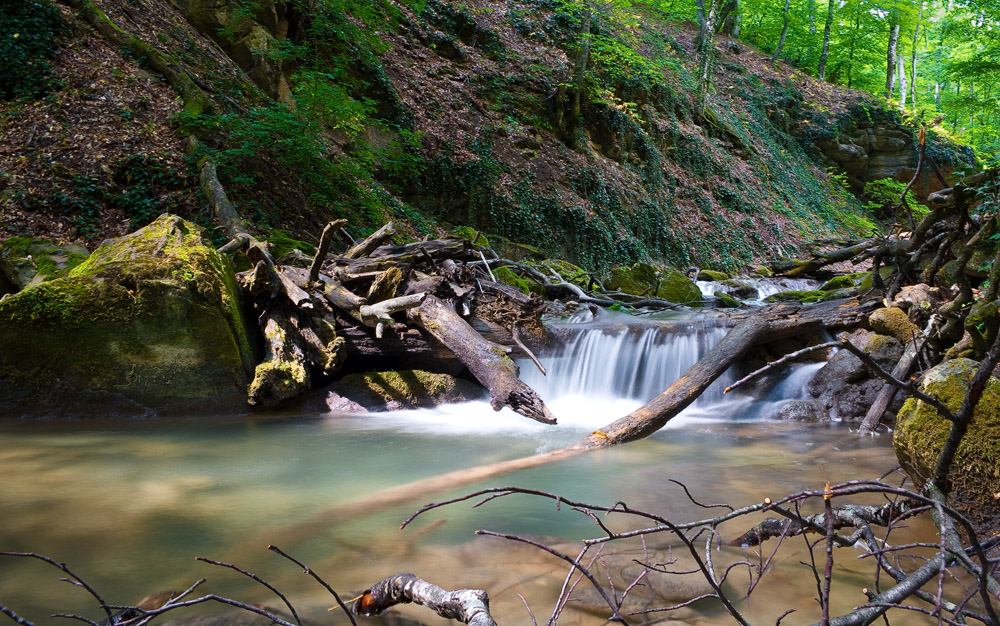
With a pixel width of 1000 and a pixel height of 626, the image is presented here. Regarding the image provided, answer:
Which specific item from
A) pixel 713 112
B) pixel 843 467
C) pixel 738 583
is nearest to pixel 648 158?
pixel 713 112

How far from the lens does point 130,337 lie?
18.3 ft

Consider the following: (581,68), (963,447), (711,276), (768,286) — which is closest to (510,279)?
(963,447)

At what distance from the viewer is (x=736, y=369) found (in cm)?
772

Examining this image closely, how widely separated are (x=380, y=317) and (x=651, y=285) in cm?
784

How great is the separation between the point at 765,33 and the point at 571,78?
63.6 feet

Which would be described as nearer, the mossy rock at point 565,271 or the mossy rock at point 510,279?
the mossy rock at point 510,279

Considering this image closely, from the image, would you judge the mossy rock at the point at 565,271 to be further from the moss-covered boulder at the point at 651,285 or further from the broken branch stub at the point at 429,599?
the broken branch stub at the point at 429,599

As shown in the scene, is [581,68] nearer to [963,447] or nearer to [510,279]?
[510,279]

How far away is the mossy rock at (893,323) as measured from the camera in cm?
609

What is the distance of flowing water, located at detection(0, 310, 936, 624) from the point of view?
242cm

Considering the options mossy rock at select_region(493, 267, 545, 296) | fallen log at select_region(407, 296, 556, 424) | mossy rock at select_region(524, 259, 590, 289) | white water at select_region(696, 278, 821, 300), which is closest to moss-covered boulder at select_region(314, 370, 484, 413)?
fallen log at select_region(407, 296, 556, 424)

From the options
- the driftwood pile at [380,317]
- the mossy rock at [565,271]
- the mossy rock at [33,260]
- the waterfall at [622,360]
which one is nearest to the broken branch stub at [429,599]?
the driftwood pile at [380,317]

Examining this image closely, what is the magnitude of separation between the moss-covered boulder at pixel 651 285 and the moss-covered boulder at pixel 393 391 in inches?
232

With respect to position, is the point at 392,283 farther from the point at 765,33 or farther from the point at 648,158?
the point at 765,33
